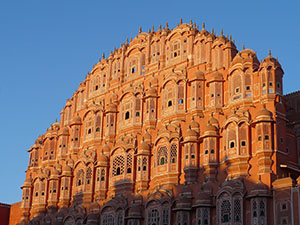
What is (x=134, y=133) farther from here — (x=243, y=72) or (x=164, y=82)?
(x=243, y=72)

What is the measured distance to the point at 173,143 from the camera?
48438 millimetres

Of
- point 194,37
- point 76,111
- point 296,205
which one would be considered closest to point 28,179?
point 76,111

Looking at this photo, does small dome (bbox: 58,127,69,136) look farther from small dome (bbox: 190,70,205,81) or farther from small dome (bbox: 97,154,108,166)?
small dome (bbox: 190,70,205,81)

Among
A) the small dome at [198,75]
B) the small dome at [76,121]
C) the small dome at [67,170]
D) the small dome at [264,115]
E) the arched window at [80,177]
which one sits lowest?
the arched window at [80,177]

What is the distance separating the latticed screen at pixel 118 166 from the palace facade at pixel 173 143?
9 cm

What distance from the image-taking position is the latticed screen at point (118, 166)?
52156 mm

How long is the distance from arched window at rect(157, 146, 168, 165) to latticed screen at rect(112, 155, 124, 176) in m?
4.43

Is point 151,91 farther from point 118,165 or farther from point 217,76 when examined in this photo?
point 118,165

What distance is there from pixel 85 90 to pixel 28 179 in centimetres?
1126

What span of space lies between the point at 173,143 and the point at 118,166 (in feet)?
21.9

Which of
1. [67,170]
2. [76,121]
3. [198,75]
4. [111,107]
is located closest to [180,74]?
[198,75]

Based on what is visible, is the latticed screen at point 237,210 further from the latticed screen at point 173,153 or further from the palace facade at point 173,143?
the latticed screen at point 173,153

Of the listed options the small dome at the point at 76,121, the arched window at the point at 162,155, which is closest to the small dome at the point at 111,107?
the small dome at the point at 76,121

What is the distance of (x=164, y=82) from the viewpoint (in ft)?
173
